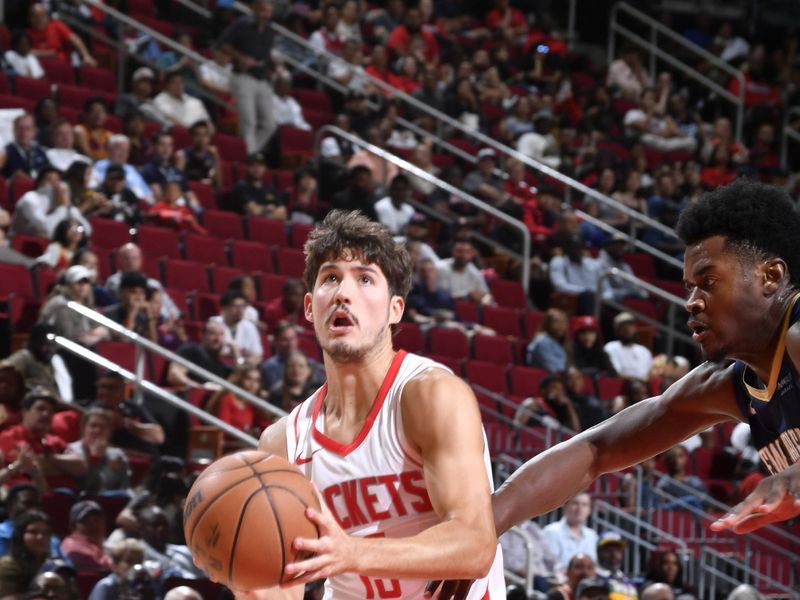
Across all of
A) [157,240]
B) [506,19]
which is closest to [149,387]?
[157,240]

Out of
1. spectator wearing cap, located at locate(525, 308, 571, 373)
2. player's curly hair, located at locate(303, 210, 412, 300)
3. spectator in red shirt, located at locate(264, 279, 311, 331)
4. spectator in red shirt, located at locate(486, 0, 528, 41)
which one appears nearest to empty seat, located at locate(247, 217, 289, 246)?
spectator in red shirt, located at locate(264, 279, 311, 331)

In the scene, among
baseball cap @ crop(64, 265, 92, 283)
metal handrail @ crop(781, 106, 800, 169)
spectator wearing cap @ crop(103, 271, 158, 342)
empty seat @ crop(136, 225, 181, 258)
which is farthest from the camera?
metal handrail @ crop(781, 106, 800, 169)

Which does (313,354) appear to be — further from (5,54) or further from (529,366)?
(5,54)

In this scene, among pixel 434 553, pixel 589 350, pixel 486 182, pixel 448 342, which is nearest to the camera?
pixel 434 553

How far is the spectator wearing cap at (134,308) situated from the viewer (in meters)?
9.93

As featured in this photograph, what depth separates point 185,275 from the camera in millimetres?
11438

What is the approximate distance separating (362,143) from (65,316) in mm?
5100

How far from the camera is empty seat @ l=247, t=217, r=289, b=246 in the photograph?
1254 cm

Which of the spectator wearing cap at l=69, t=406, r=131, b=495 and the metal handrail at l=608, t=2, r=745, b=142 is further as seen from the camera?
the metal handrail at l=608, t=2, r=745, b=142

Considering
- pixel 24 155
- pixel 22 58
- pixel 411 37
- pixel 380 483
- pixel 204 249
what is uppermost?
pixel 411 37

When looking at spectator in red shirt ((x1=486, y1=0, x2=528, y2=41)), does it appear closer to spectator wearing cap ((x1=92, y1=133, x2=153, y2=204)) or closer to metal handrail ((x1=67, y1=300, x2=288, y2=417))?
spectator wearing cap ((x1=92, y1=133, x2=153, y2=204))

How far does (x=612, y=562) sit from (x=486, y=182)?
6.34 meters

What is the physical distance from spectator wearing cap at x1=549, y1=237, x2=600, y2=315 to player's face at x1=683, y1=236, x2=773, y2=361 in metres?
10.2

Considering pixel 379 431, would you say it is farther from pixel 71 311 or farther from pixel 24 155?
pixel 24 155
